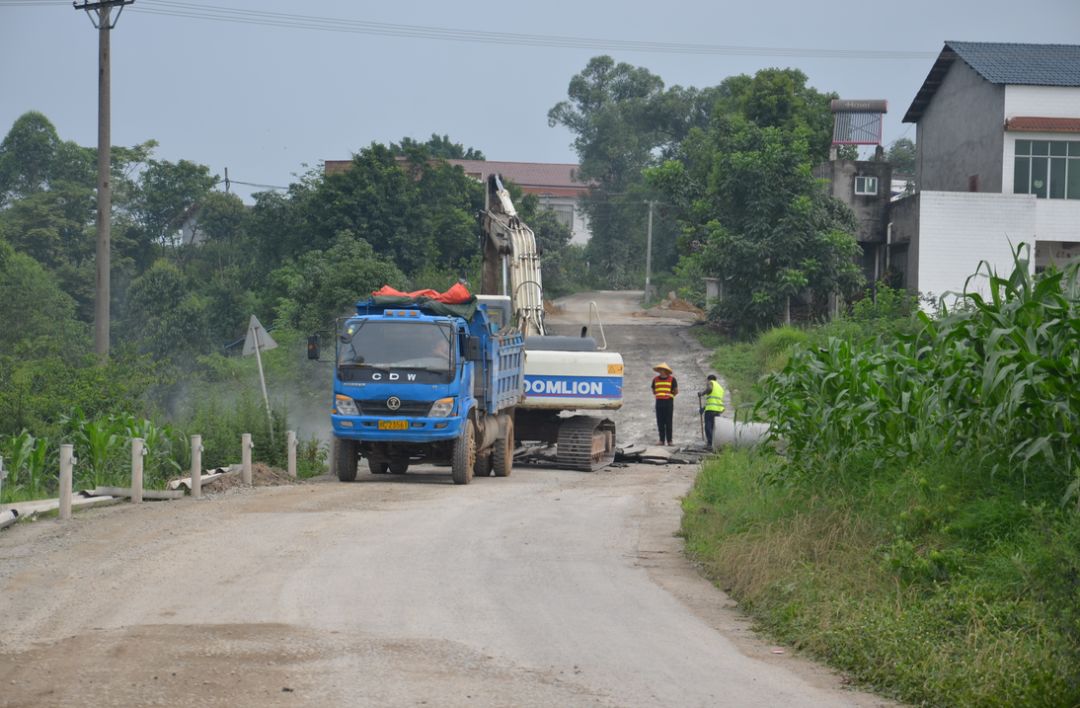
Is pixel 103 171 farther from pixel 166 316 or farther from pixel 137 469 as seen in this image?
pixel 166 316

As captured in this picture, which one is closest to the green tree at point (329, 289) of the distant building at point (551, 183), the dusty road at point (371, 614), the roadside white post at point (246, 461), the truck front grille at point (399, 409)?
the truck front grille at point (399, 409)

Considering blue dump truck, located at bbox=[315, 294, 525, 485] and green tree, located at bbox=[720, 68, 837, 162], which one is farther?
green tree, located at bbox=[720, 68, 837, 162]

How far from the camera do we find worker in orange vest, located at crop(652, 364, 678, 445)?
29969 mm

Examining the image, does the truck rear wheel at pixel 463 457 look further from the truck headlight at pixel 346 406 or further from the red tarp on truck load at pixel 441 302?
the red tarp on truck load at pixel 441 302

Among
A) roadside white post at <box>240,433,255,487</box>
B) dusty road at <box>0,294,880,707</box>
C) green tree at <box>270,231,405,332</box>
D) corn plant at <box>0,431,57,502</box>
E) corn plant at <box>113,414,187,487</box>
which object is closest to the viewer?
dusty road at <box>0,294,880,707</box>

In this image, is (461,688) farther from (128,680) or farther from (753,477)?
(753,477)

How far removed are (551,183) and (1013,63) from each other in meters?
73.5

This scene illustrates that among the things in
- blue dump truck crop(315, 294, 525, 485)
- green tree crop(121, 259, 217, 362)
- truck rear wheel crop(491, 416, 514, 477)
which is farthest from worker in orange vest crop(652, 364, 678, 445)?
green tree crop(121, 259, 217, 362)

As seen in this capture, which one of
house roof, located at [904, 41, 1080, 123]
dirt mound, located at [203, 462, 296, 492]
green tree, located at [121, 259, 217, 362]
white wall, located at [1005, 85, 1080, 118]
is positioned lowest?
dirt mound, located at [203, 462, 296, 492]

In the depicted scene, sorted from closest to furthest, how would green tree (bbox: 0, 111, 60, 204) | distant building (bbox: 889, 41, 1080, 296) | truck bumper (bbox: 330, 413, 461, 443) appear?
truck bumper (bbox: 330, 413, 461, 443), distant building (bbox: 889, 41, 1080, 296), green tree (bbox: 0, 111, 60, 204)

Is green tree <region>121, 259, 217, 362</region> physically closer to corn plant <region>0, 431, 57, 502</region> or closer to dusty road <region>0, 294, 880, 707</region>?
corn plant <region>0, 431, 57, 502</region>

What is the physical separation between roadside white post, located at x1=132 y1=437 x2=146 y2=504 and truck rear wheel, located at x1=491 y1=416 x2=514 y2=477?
25.0ft

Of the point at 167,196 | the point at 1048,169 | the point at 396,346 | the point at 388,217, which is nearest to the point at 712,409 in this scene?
the point at 396,346

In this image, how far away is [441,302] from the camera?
21.9 metres
